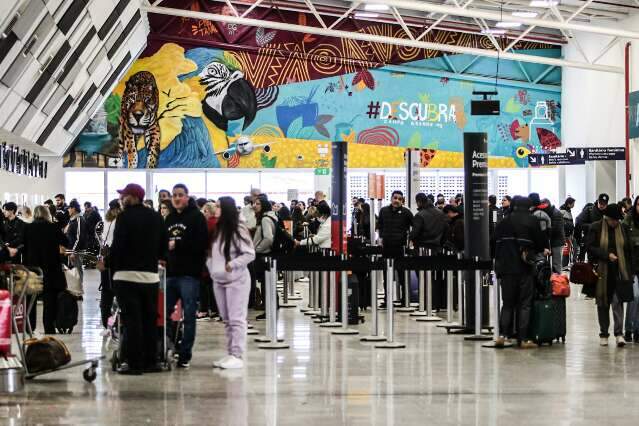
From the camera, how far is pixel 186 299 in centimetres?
1073

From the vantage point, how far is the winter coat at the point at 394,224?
1753 cm

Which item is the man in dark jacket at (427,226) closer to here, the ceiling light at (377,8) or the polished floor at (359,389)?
the polished floor at (359,389)

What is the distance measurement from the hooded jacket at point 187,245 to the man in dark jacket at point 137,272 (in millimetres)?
383

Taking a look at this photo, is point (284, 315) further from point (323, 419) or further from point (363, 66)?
point (363, 66)

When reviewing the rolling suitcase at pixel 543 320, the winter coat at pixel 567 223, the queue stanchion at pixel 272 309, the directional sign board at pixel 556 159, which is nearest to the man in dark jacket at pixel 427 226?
the queue stanchion at pixel 272 309

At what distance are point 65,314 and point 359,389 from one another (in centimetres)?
578

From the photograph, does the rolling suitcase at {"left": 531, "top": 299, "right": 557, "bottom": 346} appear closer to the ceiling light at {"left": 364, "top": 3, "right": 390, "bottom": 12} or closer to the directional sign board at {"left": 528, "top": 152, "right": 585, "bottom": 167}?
the directional sign board at {"left": 528, "top": 152, "right": 585, "bottom": 167}

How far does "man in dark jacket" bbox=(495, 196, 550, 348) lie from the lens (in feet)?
40.4

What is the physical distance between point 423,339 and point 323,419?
571 cm

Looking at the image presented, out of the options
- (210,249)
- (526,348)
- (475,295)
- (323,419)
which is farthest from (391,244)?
(323,419)

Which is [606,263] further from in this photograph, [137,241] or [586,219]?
[586,219]

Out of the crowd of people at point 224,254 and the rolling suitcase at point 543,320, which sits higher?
the crowd of people at point 224,254

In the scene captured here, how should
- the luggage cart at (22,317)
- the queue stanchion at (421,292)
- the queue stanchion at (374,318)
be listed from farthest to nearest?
the queue stanchion at (421,292), the queue stanchion at (374,318), the luggage cart at (22,317)

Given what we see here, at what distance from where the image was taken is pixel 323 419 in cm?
790
